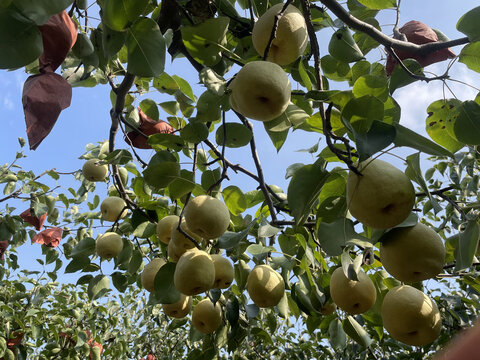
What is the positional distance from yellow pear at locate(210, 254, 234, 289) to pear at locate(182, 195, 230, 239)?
0.70 feet

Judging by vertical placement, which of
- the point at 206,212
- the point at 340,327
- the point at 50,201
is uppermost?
the point at 50,201

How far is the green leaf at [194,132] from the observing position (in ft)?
5.03

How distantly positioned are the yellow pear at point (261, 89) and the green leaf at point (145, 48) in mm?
229

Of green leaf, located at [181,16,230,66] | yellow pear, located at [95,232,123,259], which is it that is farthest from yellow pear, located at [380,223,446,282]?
yellow pear, located at [95,232,123,259]

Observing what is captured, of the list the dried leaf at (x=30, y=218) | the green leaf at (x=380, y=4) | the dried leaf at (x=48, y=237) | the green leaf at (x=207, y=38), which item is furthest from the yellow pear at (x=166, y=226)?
the dried leaf at (x=30, y=218)

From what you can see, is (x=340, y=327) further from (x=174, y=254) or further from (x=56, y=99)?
(x=56, y=99)

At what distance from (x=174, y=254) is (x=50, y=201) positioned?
245 cm

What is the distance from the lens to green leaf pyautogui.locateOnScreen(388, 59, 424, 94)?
1.26 m

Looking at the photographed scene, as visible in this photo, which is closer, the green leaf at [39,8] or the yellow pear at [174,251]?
the green leaf at [39,8]

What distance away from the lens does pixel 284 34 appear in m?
Answer: 1.23

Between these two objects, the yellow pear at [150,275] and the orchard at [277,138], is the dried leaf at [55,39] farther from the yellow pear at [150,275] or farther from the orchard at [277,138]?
the yellow pear at [150,275]

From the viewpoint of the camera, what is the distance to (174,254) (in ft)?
5.57

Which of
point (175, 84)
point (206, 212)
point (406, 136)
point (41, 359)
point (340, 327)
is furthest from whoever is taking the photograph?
point (41, 359)

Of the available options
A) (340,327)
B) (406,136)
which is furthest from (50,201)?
(406,136)
